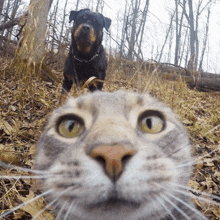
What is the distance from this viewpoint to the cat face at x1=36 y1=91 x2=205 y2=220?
3.27 ft

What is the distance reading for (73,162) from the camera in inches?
43.0

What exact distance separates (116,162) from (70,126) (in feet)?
1.86

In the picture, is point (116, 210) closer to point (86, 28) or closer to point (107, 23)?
point (86, 28)

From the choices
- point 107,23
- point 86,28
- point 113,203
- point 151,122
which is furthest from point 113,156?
point 107,23

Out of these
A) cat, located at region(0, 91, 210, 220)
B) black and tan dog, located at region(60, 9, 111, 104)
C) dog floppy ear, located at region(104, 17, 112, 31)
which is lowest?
cat, located at region(0, 91, 210, 220)

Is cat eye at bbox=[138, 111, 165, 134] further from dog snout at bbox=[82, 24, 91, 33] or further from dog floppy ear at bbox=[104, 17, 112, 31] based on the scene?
dog floppy ear at bbox=[104, 17, 112, 31]

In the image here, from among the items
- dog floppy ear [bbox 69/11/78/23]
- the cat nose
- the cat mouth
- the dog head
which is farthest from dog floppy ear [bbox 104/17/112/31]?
the cat mouth

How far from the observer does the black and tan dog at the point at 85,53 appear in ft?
13.3

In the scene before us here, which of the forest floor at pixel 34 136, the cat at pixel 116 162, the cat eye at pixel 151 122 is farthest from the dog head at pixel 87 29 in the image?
the cat eye at pixel 151 122

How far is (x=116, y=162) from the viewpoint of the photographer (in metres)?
0.97

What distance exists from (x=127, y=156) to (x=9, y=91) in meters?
3.95

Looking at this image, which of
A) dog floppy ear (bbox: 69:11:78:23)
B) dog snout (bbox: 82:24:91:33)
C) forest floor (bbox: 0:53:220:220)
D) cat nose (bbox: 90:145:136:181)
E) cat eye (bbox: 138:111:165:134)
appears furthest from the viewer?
dog floppy ear (bbox: 69:11:78:23)

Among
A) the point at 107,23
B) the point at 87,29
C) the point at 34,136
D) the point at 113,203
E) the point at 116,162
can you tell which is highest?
the point at 107,23

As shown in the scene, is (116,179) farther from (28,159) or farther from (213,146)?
(213,146)
